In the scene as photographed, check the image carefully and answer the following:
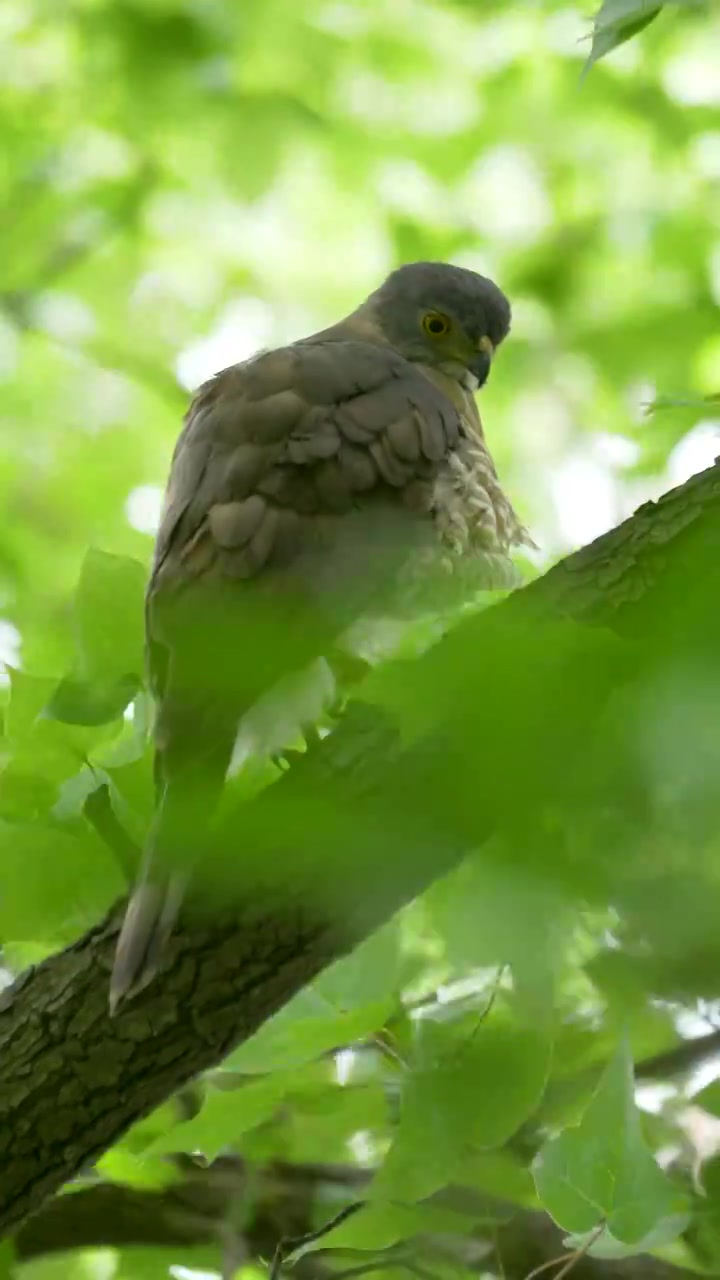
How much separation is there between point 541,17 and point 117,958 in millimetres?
2847

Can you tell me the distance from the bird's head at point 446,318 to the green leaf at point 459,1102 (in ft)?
6.07

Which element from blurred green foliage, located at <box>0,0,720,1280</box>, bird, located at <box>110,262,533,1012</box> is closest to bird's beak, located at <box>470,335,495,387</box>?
blurred green foliage, located at <box>0,0,720,1280</box>

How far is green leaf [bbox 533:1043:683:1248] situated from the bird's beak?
2.14 m

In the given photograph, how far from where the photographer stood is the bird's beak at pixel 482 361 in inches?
123

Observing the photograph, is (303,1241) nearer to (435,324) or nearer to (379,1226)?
(379,1226)

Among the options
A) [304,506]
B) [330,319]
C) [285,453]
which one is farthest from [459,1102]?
[330,319]

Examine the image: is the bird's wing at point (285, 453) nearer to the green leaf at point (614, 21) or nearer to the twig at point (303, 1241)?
the twig at point (303, 1241)

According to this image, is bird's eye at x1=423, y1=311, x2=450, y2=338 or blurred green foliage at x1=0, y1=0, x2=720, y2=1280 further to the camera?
bird's eye at x1=423, y1=311, x2=450, y2=338

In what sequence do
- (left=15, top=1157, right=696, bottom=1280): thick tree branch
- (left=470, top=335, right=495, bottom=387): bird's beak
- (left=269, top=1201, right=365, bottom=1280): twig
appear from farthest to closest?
(left=470, top=335, right=495, bottom=387): bird's beak < (left=15, top=1157, right=696, bottom=1280): thick tree branch < (left=269, top=1201, right=365, bottom=1280): twig

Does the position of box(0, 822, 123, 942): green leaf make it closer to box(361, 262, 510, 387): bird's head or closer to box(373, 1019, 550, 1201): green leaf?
box(373, 1019, 550, 1201): green leaf

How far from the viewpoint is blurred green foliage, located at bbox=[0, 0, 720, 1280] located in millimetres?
1504

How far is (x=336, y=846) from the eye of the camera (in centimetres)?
44

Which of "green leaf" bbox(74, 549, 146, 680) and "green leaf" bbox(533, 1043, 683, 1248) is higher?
"green leaf" bbox(74, 549, 146, 680)

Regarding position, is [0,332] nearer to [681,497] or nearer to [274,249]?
[274,249]
